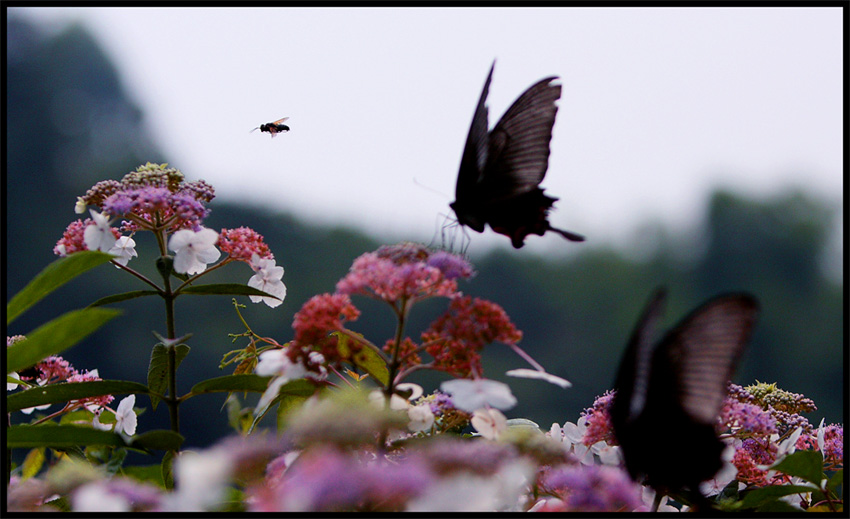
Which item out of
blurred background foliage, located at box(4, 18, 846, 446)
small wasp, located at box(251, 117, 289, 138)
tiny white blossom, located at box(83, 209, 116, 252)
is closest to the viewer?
tiny white blossom, located at box(83, 209, 116, 252)

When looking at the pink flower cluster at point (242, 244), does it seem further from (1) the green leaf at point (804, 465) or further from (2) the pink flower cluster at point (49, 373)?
(1) the green leaf at point (804, 465)

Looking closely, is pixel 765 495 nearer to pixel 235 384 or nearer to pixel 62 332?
pixel 235 384

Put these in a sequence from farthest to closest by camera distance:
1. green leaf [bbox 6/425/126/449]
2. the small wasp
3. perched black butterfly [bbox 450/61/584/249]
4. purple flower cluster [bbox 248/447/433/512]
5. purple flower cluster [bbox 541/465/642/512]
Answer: the small wasp < perched black butterfly [bbox 450/61/584/249] < green leaf [bbox 6/425/126/449] < purple flower cluster [bbox 541/465/642/512] < purple flower cluster [bbox 248/447/433/512]

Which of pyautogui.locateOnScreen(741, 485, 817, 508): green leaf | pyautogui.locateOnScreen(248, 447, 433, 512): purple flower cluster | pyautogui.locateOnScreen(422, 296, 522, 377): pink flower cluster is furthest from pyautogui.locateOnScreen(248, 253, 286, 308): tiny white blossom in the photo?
pyautogui.locateOnScreen(741, 485, 817, 508): green leaf

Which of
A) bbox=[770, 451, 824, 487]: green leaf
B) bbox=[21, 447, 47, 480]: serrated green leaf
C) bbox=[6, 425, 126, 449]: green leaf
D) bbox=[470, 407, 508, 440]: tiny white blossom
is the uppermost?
bbox=[470, 407, 508, 440]: tiny white blossom

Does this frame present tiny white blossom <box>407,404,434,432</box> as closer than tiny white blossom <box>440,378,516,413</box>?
No

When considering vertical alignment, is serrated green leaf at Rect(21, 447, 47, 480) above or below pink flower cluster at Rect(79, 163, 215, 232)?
below

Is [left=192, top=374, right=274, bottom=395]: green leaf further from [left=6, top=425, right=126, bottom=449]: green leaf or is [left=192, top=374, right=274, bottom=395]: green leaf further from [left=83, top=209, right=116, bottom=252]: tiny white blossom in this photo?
[left=83, top=209, right=116, bottom=252]: tiny white blossom
